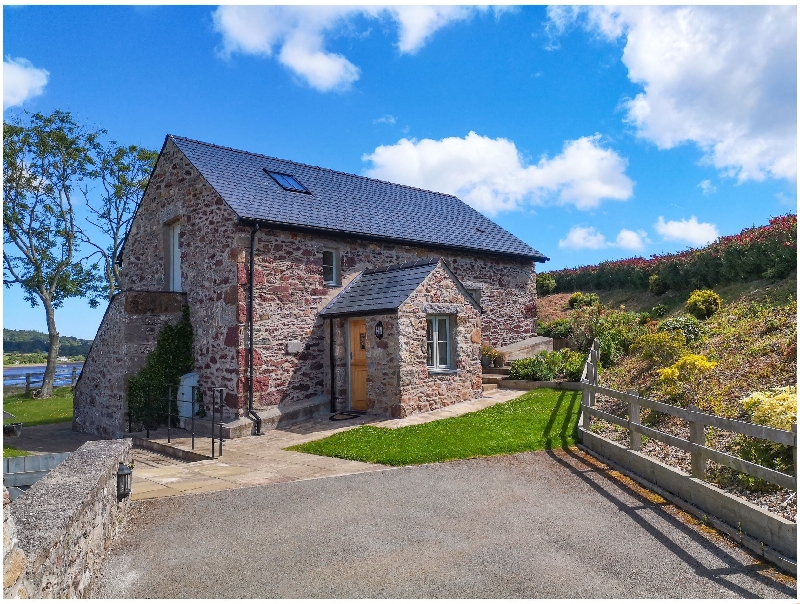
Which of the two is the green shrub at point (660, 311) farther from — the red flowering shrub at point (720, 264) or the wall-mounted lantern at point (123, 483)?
the wall-mounted lantern at point (123, 483)

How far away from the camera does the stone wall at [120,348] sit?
13969mm

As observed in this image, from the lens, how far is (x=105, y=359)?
1488 centimetres

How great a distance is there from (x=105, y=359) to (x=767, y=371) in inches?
576

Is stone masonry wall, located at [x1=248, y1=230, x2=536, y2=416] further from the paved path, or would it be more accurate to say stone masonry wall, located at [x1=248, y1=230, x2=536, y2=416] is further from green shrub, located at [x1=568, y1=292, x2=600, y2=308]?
green shrub, located at [x1=568, y1=292, x2=600, y2=308]

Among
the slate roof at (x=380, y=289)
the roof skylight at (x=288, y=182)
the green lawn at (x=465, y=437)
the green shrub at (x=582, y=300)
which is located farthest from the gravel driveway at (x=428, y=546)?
the green shrub at (x=582, y=300)

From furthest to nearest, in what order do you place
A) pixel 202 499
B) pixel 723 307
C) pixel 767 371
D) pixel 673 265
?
pixel 673 265 → pixel 723 307 → pixel 767 371 → pixel 202 499

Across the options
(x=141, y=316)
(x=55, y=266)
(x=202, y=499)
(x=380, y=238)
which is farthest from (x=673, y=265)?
(x=55, y=266)

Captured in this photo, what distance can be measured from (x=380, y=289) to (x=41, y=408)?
50.9 ft

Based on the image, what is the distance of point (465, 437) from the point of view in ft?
34.1

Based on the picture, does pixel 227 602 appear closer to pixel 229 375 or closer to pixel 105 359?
pixel 229 375

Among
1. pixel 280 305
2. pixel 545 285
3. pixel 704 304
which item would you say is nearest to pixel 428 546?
pixel 280 305

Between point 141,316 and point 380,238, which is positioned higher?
point 380,238

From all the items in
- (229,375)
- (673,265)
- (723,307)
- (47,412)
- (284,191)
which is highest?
(284,191)

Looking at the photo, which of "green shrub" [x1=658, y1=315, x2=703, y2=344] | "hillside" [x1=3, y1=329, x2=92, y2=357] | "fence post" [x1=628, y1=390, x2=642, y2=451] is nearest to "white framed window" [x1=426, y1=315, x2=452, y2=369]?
"green shrub" [x1=658, y1=315, x2=703, y2=344]
